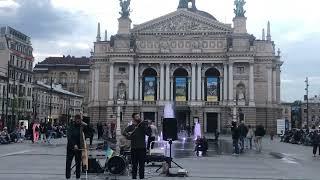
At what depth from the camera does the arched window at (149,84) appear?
107 metres

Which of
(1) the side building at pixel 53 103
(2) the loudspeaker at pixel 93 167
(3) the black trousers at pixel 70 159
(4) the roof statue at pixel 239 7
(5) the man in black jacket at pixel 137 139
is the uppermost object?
(4) the roof statue at pixel 239 7

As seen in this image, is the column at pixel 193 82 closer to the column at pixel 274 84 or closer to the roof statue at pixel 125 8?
the column at pixel 274 84

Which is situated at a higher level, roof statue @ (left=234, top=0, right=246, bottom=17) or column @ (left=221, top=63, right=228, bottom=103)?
roof statue @ (left=234, top=0, right=246, bottom=17)

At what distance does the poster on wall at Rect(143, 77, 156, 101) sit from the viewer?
107062mm

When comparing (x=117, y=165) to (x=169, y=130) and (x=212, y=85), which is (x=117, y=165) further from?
(x=212, y=85)

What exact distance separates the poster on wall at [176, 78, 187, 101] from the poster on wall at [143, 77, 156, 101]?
4742 millimetres

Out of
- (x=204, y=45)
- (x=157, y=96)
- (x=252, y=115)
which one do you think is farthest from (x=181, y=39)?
(x=252, y=115)

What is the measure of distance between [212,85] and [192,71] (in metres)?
4.75

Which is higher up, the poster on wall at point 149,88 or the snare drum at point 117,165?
the poster on wall at point 149,88

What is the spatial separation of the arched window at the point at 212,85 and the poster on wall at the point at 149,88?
10380 millimetres

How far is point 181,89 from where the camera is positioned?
350ft

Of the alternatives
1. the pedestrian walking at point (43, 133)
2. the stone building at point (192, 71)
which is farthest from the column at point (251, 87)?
the pedestrian walking at point (43, 133)

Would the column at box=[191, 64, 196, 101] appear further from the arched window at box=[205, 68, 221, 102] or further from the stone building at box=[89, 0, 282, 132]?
the arched window at box=[205, 68, 221, 102]

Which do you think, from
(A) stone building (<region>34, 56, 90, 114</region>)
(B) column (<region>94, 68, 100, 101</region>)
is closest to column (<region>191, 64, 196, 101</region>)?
(B) column (<region>94, 68, 100, 101</region>)
